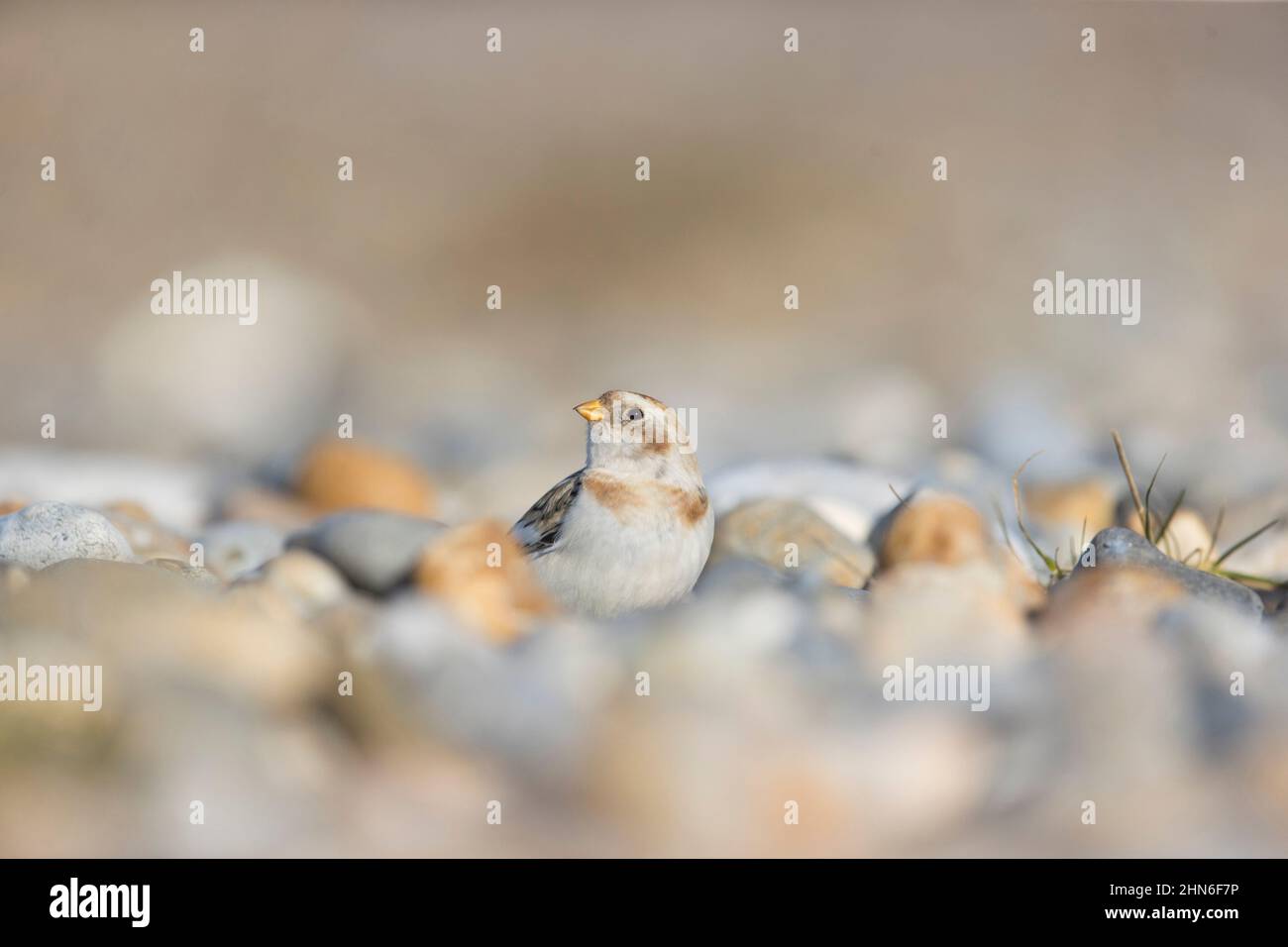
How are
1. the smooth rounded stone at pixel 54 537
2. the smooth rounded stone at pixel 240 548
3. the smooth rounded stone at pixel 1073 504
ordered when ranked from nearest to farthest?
the smooth rounded stone at pixel 54 537, the smooth rounded stone at pixel 240 548, the smooth rounded stone at pixel 1073 504

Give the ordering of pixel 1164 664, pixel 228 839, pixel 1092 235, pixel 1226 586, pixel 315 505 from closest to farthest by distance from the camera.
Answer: pixel 228 839 → pixel 1164 664 → pixel 1226 586 → pixel 315 505 → pixel 1092 235

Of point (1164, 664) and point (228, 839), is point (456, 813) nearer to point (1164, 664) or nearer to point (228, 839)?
point (228, 839)

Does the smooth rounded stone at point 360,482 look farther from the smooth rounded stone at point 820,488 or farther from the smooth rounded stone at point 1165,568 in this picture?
the smooth rounded stone at point 1165,568

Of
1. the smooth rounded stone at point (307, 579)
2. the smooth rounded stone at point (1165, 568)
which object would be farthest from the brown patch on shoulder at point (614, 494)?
the smooth rounded stone at point (1165, 568)

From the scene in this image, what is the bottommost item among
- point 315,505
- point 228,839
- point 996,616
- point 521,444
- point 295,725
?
point 228,839

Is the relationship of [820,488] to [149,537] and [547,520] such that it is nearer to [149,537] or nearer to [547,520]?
[547,520]

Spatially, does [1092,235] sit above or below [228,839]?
above

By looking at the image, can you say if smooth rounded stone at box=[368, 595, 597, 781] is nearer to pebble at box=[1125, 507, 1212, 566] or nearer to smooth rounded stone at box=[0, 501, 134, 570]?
smooth rounded stone at box=[0, 501, 134, 570]
